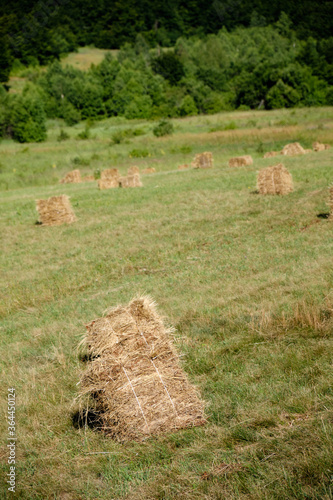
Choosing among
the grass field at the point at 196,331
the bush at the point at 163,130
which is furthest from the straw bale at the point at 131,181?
the bush at the point at 163,130

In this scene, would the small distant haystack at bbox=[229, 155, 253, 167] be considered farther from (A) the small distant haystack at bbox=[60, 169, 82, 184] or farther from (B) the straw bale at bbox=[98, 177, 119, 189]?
(A) the small distant haystack at bbox=[60, 169, 82, 184]

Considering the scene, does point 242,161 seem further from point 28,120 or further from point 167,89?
point 167,89

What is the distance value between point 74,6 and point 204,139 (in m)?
112

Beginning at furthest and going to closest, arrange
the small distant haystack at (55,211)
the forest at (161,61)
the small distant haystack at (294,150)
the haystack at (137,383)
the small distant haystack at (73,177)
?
the forest at (161,61) < the small distant haystack at (73,177) < the small distant haystack at (294,150) < the small distant haystack at (55,211) < the haystack at (137,383)

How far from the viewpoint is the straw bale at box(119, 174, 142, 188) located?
81.0 feet

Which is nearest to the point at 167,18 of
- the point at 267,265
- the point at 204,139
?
the point at 204,139

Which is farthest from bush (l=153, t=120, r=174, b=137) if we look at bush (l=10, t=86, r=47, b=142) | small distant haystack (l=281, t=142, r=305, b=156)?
small distant haystack (l=281, t=142, r=305, b=156)

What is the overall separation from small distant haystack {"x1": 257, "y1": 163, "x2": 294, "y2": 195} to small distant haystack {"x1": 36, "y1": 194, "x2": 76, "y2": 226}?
7.43 m

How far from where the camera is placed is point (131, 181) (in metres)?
24.9

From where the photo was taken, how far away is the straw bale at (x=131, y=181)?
24703 mm

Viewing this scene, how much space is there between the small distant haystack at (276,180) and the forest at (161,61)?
5286 cm

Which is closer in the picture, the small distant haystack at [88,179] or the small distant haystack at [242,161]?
the small distant haystack at [242,161]

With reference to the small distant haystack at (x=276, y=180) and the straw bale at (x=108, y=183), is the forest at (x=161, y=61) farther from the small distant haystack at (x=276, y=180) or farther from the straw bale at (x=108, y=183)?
the small distant haystack at (x=276, y=180)

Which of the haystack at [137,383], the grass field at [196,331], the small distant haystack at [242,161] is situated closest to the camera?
the grass field at [196,331]
